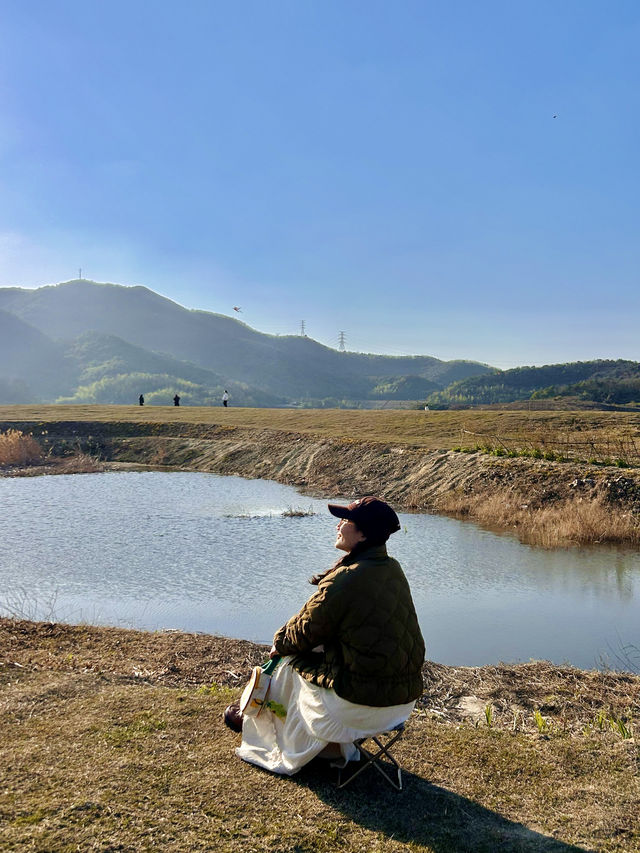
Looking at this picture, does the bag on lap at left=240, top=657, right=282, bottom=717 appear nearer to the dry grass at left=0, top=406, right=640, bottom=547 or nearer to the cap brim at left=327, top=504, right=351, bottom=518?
→ the cap brim at left=327, top=504, right=351, bottom=518

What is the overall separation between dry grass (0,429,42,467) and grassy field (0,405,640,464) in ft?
21.4

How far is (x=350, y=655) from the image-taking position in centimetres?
531

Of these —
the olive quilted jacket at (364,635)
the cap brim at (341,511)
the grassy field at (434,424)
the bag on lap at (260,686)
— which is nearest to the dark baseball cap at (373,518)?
the cap brim at (341,511)

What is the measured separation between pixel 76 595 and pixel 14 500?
599 inches

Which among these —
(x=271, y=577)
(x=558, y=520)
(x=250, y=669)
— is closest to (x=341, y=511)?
(x=250, y=669)

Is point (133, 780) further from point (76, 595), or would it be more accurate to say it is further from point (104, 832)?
point (76, 595)

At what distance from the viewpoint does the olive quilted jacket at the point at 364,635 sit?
17.4 ft

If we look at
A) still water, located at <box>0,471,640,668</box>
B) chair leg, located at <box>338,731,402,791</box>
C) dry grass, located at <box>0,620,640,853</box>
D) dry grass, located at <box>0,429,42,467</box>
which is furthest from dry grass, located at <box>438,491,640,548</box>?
dry grass, located at <box>0,429,42,467</box>

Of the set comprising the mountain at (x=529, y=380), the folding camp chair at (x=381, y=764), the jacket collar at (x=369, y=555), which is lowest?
the folding camp chair at (x=381, y=764)

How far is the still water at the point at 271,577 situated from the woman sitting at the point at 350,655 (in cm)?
592

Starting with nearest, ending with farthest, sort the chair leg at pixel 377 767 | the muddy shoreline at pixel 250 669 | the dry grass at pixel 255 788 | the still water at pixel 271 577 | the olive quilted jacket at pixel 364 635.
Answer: the dry grass at pixel 255 788 → the olive quilted jacket at pixel 364 635 → the chair leg at pixel 377 767 → the muddy shoreline at pixel 250 669 → the still water at pixel 271 577

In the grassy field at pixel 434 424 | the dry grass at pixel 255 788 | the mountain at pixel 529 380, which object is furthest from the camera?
the mountain at pixel 529 380

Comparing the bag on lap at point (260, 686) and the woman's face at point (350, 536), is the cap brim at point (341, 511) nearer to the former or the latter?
the woman's face at point (350, 536)

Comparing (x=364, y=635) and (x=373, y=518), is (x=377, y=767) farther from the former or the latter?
(x=373, y=518)
